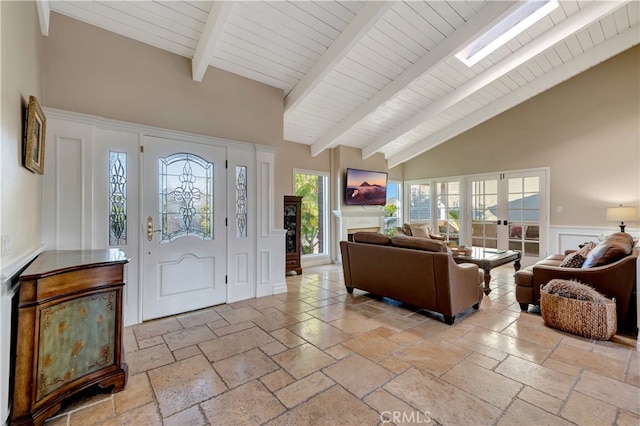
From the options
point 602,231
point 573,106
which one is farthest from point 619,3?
point 602,231

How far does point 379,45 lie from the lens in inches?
144

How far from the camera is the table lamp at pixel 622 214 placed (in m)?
4.41

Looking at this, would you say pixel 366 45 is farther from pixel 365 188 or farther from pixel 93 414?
pixel 93 414

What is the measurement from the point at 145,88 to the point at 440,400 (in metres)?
3.89

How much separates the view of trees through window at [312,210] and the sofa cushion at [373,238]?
2465 millimetres

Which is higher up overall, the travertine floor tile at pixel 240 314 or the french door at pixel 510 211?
the french door at pixel 510 211

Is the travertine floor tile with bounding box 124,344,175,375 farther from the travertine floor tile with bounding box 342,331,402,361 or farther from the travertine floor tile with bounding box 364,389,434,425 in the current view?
the travertine floor tile with bounding box 364,389,434,425

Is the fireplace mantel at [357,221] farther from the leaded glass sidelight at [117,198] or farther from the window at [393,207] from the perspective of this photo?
the leaded glass sidelight at [117,198]

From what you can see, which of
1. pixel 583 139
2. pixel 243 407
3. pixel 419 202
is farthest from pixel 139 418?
pixel 419 202

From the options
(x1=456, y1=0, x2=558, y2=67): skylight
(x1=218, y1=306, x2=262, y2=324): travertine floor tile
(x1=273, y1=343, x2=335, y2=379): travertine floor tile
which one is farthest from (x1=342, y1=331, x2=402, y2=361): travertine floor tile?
(x1=456, y1=0, x2=558, y2=67): skylight

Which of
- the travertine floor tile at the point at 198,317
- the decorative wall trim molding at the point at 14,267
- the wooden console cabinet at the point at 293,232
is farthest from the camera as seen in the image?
the wooden console cabinet at the point at 293,232

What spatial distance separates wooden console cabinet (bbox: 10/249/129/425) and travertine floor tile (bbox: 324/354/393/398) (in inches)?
57.8

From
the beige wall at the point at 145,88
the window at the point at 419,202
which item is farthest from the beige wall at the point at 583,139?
the beige wall at the point at 145,88

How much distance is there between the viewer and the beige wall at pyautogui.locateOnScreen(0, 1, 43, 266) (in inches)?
60.9
